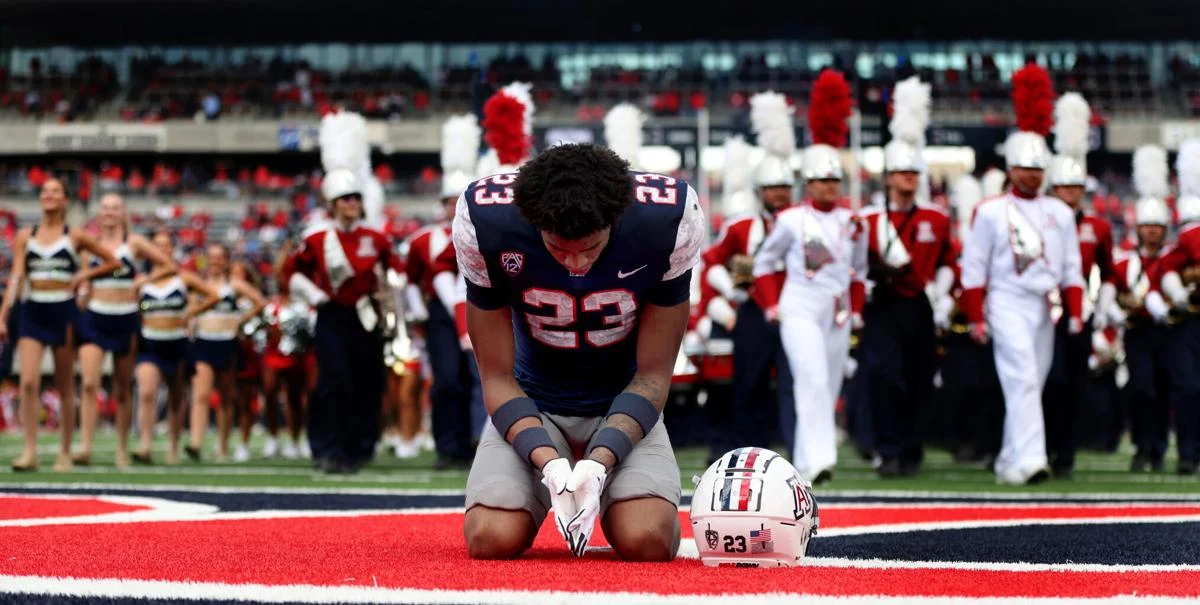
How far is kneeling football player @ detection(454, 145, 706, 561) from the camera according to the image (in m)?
4.55

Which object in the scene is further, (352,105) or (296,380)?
(352,105)

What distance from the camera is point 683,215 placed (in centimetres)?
478

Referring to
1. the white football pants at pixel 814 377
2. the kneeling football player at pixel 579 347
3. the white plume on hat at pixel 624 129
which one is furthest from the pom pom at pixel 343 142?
the kneeling football player at pixel 579 347

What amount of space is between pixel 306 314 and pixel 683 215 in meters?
9.66

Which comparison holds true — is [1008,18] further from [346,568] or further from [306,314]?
[346,568]

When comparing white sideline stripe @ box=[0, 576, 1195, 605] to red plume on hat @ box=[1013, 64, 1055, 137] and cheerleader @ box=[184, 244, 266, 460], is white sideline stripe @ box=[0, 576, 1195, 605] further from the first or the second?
cheerleader @ box=[184, 244, 266, 460]

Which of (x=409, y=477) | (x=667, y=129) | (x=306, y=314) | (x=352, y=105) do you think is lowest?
(x=409, y=477)

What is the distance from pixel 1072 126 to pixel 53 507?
25.2 ft

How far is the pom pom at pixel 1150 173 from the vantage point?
13578mm

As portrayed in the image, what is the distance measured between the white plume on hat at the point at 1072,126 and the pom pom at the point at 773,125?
1956 mm

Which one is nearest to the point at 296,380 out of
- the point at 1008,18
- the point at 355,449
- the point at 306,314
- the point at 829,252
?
the point at 306,314

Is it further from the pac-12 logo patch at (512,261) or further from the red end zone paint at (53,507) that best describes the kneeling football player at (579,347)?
the red end zone paint at (53,507)

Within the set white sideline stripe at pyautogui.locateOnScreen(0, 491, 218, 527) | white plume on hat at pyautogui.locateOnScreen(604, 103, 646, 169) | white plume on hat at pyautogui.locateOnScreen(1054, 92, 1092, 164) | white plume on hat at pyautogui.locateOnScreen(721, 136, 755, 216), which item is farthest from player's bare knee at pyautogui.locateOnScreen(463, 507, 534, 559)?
white plume on hat at pyautogui.locateOnScreen(721, 136, 755, 216)

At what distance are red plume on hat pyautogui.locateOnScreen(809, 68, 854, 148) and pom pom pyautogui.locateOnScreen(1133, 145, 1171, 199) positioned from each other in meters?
3.93
